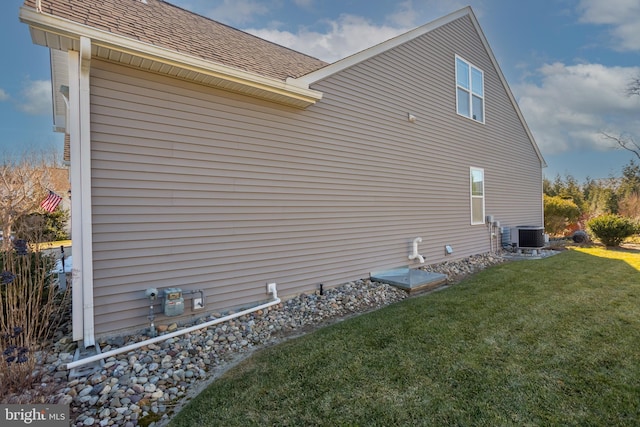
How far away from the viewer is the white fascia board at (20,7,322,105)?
283 centimetres

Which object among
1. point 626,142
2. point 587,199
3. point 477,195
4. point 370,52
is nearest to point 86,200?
point 370,52

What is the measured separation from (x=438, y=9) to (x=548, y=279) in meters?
7.20

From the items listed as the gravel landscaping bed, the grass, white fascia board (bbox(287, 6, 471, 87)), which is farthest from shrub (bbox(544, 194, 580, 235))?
the gravel landscaping bed

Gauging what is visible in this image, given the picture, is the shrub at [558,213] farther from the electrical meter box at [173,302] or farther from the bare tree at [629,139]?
the electrical meter box at [173,302]

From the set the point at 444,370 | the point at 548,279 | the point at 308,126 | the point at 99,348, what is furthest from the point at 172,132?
the point at 548,279

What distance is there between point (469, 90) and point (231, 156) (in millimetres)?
7626

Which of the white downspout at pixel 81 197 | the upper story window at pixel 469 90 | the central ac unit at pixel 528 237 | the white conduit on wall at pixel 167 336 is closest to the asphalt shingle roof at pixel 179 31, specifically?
the white downspout at pixel 81 197

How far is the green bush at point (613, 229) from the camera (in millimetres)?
10492

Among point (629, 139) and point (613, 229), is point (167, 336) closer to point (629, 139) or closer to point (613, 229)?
point (613, 229)

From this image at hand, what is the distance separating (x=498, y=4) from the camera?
971 centimetres

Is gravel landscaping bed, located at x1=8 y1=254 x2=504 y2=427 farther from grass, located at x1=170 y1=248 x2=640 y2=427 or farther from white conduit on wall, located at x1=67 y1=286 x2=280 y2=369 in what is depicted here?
grass, located at x1=170 y1=248 x2=640 y2=427

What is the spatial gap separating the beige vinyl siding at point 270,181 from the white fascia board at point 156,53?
30 centimetres

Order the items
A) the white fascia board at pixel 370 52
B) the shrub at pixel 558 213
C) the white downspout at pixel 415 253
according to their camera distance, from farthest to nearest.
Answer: the shrub at pixel 558 213, the white downspout at pixel 415 253, the white fascia board at pixel 370 52

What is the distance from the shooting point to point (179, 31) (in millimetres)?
4613
